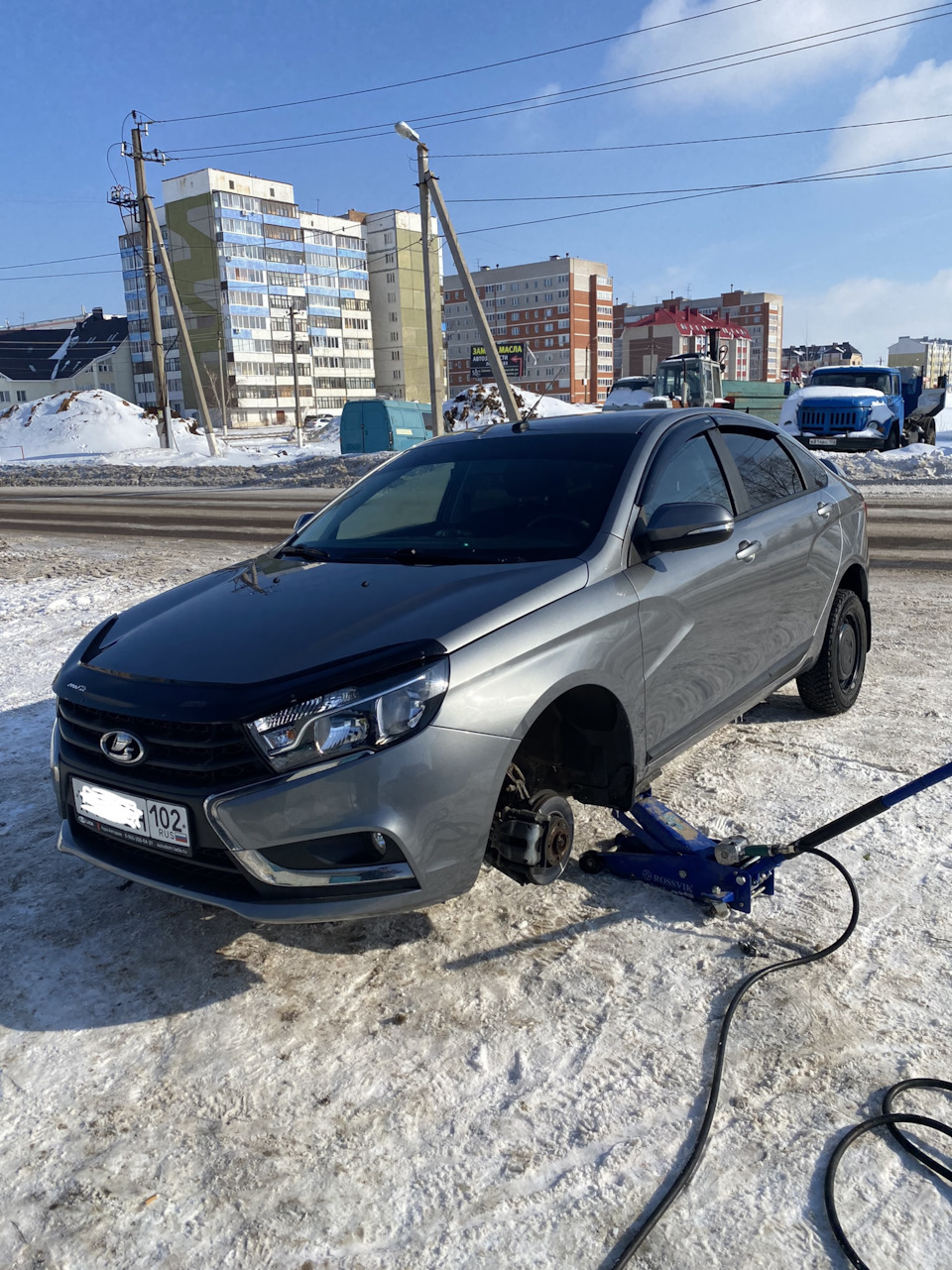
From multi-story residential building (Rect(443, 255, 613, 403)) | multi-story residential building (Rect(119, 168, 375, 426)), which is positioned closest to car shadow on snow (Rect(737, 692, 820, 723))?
multi-story residential building (Rect(119, 168, 375, 426))

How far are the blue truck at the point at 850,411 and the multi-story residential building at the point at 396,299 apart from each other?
323ft

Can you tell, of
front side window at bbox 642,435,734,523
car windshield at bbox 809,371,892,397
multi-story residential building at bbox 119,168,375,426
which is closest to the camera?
front side window at bbox 642,435,734,523

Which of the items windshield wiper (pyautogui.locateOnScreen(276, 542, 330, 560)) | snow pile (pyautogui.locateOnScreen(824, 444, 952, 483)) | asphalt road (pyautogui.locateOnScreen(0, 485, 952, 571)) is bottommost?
asphalt road (pyautogui.locateOnScreen(0, 485, 952, 571))

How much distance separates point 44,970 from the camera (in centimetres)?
296

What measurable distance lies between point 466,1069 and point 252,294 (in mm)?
112758

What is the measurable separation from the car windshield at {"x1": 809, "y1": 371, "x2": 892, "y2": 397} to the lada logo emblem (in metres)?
24.1

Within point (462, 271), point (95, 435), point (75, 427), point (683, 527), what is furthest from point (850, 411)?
point (75, 427)

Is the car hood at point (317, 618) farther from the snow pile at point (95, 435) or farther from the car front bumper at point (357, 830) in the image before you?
the snow pile at point (95, 435)

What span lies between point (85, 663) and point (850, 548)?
3.85 m

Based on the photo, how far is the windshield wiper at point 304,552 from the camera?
12.6 ft

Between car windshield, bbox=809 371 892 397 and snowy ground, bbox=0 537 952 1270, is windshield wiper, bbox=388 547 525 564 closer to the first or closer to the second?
snowy ground, bbox=0 537 952 1270

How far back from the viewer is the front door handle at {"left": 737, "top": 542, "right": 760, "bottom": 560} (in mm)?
3912

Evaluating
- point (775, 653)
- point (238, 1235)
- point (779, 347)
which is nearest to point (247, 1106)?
point (238, 1235)

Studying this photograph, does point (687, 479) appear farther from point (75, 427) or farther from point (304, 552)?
point (75, 427)
